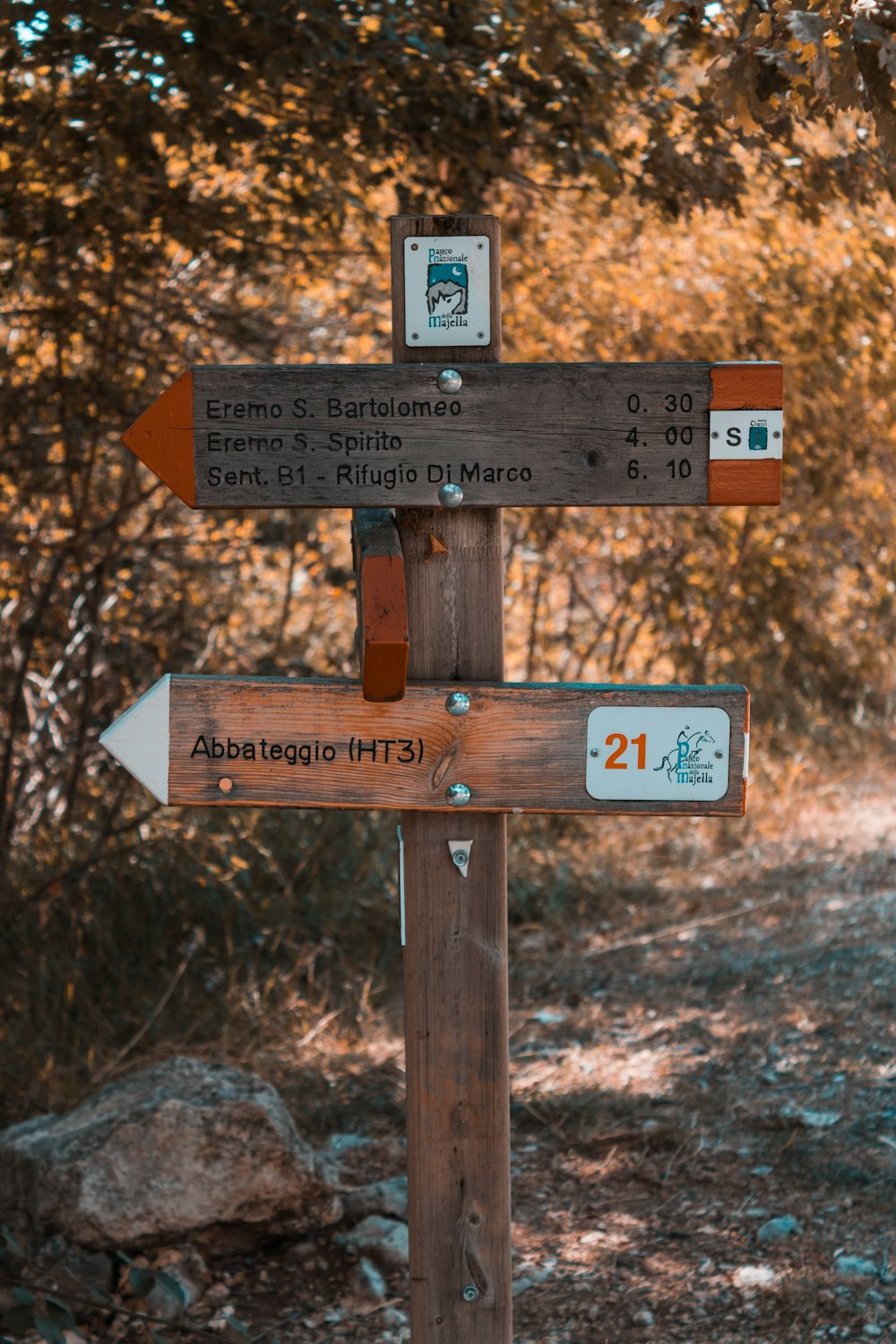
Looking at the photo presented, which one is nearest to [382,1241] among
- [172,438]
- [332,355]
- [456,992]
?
[456,992]

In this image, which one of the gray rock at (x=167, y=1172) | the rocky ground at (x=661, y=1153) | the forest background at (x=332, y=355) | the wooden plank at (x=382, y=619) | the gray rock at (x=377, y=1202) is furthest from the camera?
the forest background at (x=332, y=355)

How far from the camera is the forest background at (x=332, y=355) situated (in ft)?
11.4

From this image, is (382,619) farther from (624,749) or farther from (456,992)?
(456,992)

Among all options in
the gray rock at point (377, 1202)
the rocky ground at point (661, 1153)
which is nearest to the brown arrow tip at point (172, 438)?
the rocky ground at point (661, 1153)

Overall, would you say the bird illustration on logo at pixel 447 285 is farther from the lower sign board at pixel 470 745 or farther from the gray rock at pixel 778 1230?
the gray rock at pixel 778 1230

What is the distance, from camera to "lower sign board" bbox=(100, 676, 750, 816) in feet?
6.70

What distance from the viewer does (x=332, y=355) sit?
595cm

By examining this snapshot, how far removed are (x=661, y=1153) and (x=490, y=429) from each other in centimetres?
223

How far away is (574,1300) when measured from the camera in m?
2.92

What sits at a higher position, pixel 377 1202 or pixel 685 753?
pixel 685 753

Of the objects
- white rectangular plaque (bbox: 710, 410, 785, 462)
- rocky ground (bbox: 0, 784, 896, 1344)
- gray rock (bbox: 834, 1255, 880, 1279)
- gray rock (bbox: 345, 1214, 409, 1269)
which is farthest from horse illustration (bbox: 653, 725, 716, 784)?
gray rock (bbox: 345, 1214, 409, 1269)

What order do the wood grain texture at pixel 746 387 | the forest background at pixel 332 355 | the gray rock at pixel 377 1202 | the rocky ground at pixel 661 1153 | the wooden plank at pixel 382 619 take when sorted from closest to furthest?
1. the wooden plank at pixel 382 619
2. the wood grain texture at pixel 746 387
3. the rocky ground at pixel 661 1153
4. the gray rock at pixel 377 1202
5. the forest background at pixel 332 355

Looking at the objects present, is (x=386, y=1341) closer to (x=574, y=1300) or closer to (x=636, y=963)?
(x=574, y=1300)

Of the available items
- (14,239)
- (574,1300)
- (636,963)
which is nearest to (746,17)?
(14,239)
